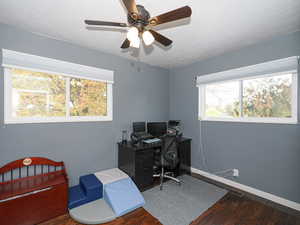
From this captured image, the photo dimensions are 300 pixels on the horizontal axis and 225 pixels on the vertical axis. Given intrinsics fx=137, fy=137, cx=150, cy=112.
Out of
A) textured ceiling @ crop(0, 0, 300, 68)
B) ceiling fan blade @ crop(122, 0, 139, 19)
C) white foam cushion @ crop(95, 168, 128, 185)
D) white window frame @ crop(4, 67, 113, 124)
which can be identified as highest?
textured ceiling @ crop(0, 0, 300, 68)

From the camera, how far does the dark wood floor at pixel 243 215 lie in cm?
170

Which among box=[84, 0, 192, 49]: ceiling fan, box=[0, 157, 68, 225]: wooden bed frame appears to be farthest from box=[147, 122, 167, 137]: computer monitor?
box=[84, 0, 192, 49]: ceiling fan

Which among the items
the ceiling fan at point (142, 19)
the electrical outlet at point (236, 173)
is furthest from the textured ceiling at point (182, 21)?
the electrical outlet at point (236, 173)

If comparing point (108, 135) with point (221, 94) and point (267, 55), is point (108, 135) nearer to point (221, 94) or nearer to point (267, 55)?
point (221, 94)

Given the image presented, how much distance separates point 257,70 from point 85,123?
295 centimetres

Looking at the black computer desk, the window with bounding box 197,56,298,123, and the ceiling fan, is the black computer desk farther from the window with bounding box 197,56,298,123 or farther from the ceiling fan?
the ceiling fan

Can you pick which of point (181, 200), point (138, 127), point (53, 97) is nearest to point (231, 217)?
point (181, 200)

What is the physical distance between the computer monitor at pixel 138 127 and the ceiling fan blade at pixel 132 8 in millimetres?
1961

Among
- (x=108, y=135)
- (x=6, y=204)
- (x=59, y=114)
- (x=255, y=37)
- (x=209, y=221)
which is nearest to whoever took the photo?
(x=6, y=204)

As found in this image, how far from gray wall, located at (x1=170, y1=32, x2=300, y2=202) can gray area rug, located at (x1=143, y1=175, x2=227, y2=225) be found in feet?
1.69

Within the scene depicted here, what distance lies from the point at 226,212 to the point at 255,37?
8.30ft

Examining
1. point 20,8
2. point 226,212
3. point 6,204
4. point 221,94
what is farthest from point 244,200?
point 20,8

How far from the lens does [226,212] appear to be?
187cm

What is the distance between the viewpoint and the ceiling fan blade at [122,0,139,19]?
1.04m
